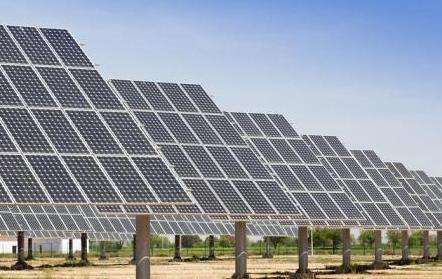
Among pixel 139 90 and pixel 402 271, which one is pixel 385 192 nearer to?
pixel 402 271

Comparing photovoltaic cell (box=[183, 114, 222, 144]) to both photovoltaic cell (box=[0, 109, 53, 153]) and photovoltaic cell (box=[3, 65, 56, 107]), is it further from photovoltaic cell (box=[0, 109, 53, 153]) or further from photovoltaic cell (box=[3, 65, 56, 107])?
photovoltaic cell (box=[0, 109, 53, 153])

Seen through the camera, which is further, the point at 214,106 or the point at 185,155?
the point at 214,106

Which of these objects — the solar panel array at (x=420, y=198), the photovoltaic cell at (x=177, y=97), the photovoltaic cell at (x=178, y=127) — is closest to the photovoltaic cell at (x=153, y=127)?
the photovoltaic cell at (x=178, y=127)

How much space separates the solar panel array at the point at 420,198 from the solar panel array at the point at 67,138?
36578 mm

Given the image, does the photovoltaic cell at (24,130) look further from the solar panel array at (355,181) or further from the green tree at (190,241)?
the green tree at (190,241)

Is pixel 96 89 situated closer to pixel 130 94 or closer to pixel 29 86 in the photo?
pixel 29 86

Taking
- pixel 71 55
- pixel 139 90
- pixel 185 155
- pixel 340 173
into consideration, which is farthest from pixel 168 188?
pixel 340 173

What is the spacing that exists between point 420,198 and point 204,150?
A: 36438 millimetres

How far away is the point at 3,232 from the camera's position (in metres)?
65.4

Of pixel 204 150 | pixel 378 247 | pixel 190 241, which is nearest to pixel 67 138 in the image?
pixel 204 150

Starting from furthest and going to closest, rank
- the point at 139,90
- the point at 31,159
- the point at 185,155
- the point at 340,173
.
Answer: the point at 340,173
the point at 139,90
the point at 185,155
the point at 31,159

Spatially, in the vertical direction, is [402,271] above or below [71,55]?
below

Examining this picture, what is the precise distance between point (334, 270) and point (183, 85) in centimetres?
1486

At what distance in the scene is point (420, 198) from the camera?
7888 cm
